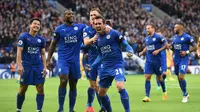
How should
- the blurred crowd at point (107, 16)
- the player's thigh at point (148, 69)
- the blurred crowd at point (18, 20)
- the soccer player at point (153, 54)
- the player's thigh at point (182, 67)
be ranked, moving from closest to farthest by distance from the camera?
the player's thigh at point (182, 67), the player's thigh at point (148, 69), the soccer player at point (153, 54), the blurred crowd at point (18, 20), the blurred crowd at point (107, 16)

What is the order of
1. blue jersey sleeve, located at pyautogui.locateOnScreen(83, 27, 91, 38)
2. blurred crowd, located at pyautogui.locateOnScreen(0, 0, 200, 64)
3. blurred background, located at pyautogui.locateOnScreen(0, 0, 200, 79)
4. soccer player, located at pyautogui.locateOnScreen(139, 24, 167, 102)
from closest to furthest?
blue jersey sleeve, located at pyautogui.locateOnScreen(83, 27, 91, 38)
soccer player, located at pyautogui.locateOnScreen(139, 24, 167, 102)
blurred background, located at pyautogui.locateOnScreen(0, 0, 200, 79)
blurred crowd, located at pyautogui.locateOnScreen(0, 0, 200, 64)

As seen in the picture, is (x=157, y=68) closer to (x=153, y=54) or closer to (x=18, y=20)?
(x=153, y=54)

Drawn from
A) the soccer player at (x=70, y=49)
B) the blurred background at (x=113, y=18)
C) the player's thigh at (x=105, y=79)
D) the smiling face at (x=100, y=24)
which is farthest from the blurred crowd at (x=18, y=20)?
the smiling face at (x=100, y=24)

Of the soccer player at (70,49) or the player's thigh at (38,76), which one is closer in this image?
the player's thigh at (38,76)

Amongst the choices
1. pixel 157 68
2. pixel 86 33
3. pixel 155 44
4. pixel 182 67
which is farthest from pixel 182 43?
pixel 86 33

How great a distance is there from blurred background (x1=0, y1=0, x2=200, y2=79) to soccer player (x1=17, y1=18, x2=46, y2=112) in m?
22.3

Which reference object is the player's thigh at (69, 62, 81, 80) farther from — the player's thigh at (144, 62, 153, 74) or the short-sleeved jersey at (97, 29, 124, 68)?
the player's thigh at (144, 62, 153, 74)

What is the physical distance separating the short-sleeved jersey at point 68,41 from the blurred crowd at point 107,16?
878 inches

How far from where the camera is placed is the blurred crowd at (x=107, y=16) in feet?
117

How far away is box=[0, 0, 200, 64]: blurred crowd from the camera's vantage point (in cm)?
3553

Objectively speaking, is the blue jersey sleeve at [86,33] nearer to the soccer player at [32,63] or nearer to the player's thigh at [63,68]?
the player's thigh at [63,68]

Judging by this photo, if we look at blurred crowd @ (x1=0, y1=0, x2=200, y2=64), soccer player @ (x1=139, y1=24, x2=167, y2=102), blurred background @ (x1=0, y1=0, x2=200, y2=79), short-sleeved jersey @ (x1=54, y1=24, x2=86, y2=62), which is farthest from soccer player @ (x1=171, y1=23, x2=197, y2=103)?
blurred crowd @ (x1=0, y1=0, x2=200, y2=64)

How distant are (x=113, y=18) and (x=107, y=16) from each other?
566 millimetres

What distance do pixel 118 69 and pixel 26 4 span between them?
96.1ft
